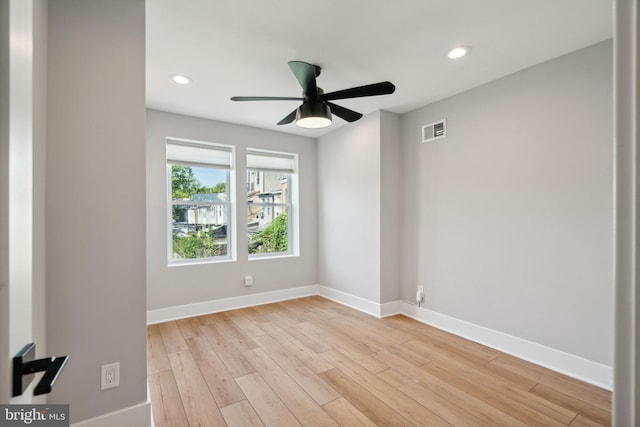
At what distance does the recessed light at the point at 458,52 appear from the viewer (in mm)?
2363

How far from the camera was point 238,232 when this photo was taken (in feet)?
13.9

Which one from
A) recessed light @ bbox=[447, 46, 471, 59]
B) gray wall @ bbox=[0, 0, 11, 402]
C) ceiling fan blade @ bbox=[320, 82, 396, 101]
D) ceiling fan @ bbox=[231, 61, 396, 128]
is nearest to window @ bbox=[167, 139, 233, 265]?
ceiling fan @ bbox=[231, 61, 396, 128]

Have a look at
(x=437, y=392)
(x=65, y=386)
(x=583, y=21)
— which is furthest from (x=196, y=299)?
(x=583, y=21)

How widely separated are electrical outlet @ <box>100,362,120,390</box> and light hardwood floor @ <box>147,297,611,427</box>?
40 cm

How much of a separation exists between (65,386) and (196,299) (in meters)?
2.29

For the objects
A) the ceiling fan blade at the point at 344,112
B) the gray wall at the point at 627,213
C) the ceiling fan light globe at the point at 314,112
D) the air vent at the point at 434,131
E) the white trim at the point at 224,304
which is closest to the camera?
the gray wall at the point at 627,213

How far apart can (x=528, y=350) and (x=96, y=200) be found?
11.7 ft

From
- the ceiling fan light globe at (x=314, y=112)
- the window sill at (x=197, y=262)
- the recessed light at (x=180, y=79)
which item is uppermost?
the recessed light at (x=180, y=79)

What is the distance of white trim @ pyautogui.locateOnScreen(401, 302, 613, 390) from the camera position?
2256 millimetres

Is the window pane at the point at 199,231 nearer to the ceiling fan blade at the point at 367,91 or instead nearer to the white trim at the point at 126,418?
the white trim at the point at 126,418

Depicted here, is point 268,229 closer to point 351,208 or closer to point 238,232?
point 238,232

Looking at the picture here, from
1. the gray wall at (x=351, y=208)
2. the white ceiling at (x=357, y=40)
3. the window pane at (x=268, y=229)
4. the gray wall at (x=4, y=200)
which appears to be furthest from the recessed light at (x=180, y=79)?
the gray wall at (x=4, y=200)

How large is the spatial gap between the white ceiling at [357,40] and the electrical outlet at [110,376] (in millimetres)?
2231

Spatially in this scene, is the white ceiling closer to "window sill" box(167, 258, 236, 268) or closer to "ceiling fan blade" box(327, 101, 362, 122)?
"ceiling fan blade" box(327, 101, 362, 122)
